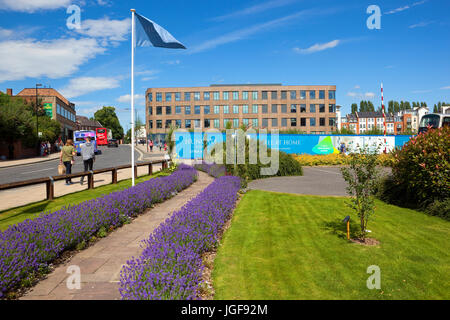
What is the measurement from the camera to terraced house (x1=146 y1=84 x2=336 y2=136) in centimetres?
7525

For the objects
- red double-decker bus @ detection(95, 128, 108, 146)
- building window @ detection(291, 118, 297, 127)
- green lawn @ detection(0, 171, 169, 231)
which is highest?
building window @ detection(291, 118, 297, 127)

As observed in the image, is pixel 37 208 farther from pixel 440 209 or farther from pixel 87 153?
pixel 440 209

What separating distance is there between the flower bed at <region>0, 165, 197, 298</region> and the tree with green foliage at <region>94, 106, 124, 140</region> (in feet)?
420

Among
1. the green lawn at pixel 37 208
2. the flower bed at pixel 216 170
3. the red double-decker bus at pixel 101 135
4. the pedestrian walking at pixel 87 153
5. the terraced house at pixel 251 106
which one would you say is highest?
the terraced house at pixel 251 106

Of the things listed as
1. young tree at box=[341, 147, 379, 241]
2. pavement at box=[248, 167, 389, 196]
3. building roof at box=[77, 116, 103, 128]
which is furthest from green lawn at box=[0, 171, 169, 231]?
building roof at box=[77, 116, 103, 128]

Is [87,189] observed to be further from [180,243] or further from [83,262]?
[180,243]

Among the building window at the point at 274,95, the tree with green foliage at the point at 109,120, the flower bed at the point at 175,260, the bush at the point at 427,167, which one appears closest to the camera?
the flower bed at the point at 175,260

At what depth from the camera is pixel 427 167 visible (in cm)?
843

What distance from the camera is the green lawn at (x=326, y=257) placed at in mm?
4223

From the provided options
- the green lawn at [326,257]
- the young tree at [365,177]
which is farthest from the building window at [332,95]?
the young tree at [365,177]

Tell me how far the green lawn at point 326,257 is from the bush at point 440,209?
25 centimetres

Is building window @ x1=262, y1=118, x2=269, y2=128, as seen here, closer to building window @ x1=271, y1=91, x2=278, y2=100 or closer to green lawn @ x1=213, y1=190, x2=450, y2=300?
building window @ x1=271, y1=91, x2=278, y2=100

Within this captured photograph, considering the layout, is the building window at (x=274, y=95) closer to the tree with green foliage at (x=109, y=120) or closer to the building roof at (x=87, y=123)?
the tree with green foliage at (x=109, y=120)
